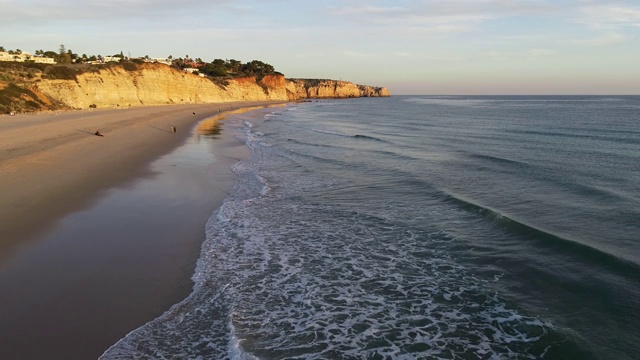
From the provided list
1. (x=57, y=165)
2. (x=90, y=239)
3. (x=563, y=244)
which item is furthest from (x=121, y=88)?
(x=563, y=244)

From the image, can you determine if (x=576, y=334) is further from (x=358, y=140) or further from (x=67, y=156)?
(x=358, y=140)

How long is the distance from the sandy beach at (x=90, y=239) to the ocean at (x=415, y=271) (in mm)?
498

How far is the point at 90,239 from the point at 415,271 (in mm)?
7166

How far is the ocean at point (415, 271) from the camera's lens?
617 centimetres

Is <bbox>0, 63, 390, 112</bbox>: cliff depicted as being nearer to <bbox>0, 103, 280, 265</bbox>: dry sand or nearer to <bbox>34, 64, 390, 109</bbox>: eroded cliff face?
<bbox>34, 64, 390, 109</bbox>: eroded cliff face

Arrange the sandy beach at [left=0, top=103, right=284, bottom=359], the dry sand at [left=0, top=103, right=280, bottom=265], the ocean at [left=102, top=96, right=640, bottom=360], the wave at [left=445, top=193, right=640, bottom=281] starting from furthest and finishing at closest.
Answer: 1. the dry sand at [left=0, top=103, right=280, bottom=265]
2. the wave at [left=445, top=193, right=640, bottom=281]
3. the ocean at [left=102, top=96, right=640, bottom=360]
4. the sandy beach at [left=0, top=103, right=284, bottom=359]

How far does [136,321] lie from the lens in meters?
6.33

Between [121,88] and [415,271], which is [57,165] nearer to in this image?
[415,271]

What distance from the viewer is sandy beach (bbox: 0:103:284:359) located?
6.04 m

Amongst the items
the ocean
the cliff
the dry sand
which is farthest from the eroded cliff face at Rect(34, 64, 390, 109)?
the ocean

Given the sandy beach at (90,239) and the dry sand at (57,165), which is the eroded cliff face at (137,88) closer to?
the dry sand at (57,165)

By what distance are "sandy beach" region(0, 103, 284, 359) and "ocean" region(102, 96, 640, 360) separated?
50 centimetres

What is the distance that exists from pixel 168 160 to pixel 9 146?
22.9ft

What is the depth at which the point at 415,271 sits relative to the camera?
8859mm
